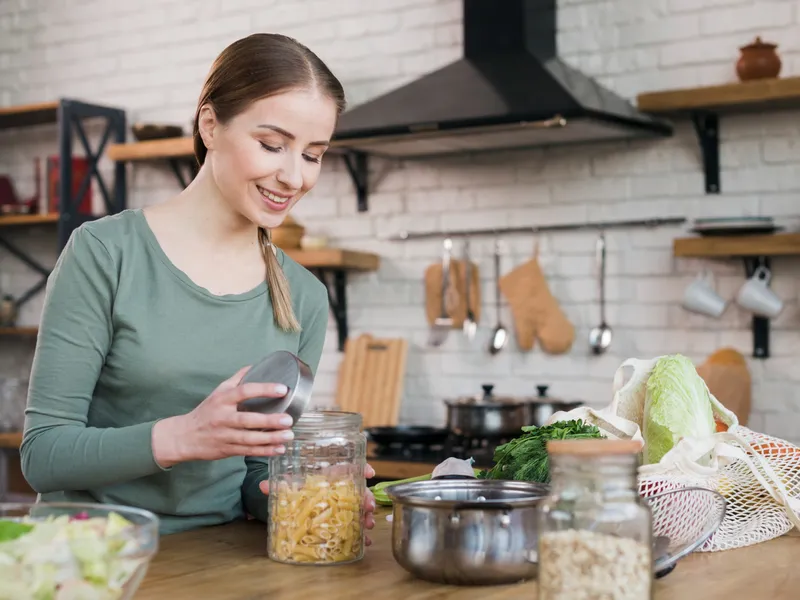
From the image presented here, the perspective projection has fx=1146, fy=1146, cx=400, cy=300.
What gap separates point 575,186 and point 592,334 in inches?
21.8

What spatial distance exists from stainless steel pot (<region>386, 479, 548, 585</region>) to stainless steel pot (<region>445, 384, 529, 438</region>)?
2.43 metres

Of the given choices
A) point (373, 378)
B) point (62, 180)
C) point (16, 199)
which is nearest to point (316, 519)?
point (373, 378)

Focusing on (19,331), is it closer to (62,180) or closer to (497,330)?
(62,180)

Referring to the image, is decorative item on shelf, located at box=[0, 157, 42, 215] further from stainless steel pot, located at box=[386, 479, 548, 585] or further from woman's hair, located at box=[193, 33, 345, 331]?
stainless steel pot, located at box=[386, 479, 548, 585]

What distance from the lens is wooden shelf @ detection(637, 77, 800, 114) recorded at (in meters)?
3.59

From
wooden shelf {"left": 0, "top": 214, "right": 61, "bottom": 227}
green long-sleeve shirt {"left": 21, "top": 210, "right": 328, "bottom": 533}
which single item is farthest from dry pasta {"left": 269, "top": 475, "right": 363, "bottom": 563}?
wooden shelf {"left": 0, "top": 214, "right": 61, "bottom": 227}

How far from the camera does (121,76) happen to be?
5375mm

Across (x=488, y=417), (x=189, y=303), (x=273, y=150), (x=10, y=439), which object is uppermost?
(x=273, y=150)

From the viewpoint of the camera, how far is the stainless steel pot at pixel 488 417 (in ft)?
12.6

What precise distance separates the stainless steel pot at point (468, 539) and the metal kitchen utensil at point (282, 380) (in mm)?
176

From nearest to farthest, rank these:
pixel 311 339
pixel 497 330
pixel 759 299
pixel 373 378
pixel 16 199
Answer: pixel 311 339, pixel 759 299, pixel 497 330, pixel 373 378, pixel 16 199

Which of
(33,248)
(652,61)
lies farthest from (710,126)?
(33,248)

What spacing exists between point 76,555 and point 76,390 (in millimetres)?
700

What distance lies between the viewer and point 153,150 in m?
4.97
